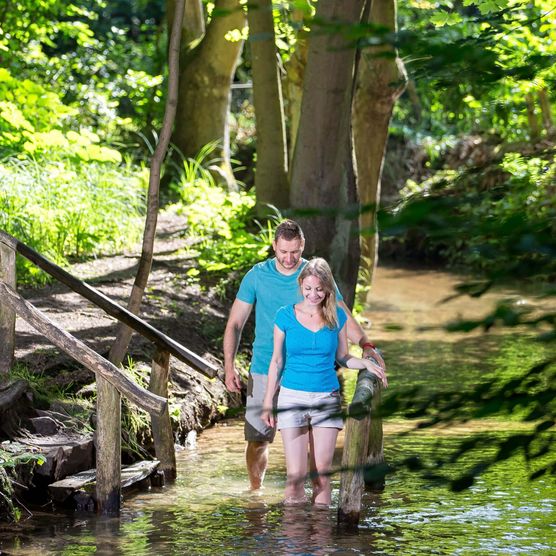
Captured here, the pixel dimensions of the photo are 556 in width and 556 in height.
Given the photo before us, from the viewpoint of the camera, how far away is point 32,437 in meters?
8.40

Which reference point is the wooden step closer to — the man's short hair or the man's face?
the man's face

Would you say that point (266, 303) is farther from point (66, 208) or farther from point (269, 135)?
point (269, 135)

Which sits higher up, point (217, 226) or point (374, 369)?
point (217, 226)

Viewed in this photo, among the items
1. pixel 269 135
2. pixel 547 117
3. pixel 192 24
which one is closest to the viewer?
pixel 269 135

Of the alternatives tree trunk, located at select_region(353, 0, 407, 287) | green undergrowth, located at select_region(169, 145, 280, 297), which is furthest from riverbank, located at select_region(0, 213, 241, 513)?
tree trunk, located at select_region(353, 0, 407, 287)

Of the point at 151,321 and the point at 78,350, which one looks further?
the point at 151,321

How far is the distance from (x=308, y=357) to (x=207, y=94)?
13742 millimetres

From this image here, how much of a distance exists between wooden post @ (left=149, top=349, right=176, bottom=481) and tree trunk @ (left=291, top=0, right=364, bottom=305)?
14.8 ft

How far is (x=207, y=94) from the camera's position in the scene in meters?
20.6

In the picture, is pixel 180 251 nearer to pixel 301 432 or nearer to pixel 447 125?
pixel 301 432

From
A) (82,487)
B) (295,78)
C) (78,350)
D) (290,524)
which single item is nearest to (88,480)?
(82,487)

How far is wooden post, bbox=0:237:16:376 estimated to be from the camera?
27.0 ft

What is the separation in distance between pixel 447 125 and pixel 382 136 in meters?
12.6

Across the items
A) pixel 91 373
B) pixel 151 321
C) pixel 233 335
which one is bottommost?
pixel 91 373
